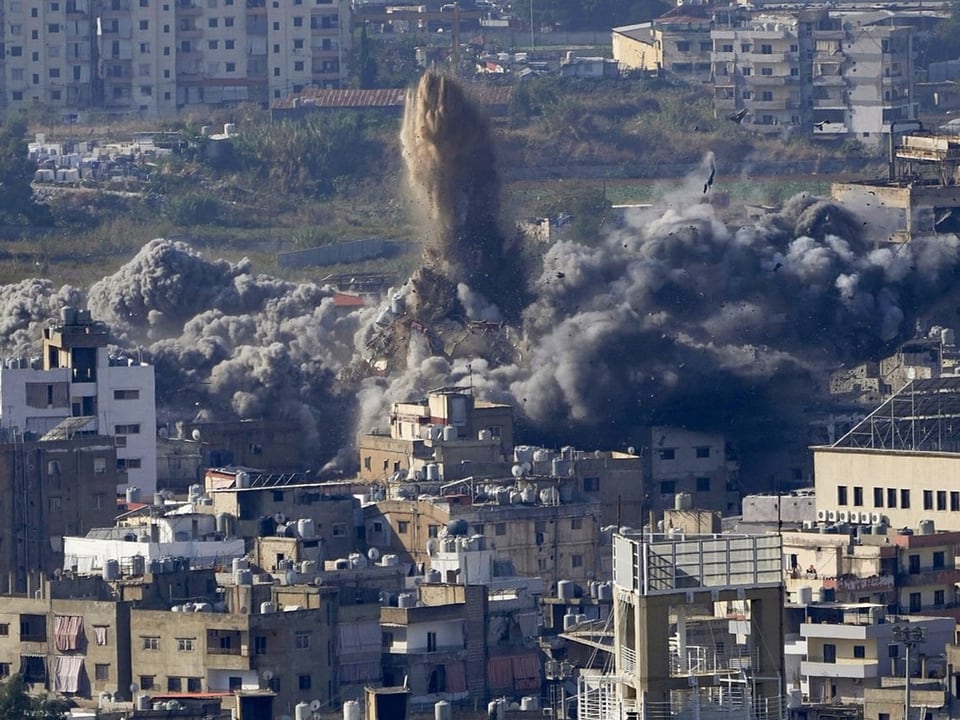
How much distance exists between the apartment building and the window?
8551 cm

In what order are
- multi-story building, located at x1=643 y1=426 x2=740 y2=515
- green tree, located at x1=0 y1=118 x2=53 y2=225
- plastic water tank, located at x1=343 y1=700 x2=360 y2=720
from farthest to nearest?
green tree, located at x1=0 y1=118 x2=53 y2=225 → multi-story building, located at x1=643 y1=426 x2=740 y2=515 → plastic water tank, located at x1=343 y1=700 x2=360 y2=720

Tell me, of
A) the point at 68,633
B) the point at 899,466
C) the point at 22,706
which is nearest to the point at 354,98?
the point at 899,466

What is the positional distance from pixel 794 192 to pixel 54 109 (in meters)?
36.9

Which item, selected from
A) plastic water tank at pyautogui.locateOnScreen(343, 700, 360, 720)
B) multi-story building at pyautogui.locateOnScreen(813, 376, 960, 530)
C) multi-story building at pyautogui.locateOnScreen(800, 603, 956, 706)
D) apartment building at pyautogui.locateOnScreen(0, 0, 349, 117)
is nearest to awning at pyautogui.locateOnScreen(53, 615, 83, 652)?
multi-story building at pyautogui.locateOnScreen(800, 603, 956, 706)

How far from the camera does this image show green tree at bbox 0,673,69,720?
60.2 meters

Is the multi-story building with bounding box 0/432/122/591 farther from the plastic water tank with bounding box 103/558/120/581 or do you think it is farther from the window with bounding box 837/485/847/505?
the window with bounding box 837/485/847/505

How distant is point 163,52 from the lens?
569 feet

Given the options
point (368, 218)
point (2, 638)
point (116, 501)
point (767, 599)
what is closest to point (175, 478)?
point (116, 501)

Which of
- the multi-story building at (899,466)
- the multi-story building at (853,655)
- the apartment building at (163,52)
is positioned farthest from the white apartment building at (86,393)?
the apartment building at (163,52)

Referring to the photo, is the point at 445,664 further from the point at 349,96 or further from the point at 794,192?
the point at 349,96

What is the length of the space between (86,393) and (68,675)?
→ 2532 centimetres

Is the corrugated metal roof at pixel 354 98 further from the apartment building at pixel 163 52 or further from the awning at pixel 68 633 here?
the awning at pixel 68 633

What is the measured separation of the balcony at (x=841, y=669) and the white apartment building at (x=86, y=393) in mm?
30443

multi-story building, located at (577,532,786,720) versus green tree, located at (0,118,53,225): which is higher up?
multi-story building, located at (577,532,786,720)
